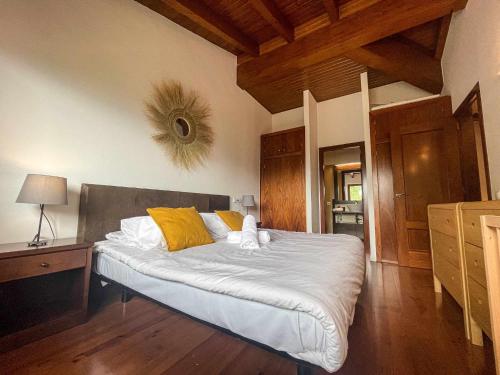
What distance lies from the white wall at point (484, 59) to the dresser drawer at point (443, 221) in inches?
19.8

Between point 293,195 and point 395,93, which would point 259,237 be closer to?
point 293,195

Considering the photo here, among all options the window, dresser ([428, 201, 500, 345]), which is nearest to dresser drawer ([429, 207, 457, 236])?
dresser ([428, 201, 500, 345])

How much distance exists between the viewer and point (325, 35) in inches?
114

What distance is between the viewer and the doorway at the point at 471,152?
2.52 m

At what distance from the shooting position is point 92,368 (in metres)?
1.06

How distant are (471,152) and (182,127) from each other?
12.5ft

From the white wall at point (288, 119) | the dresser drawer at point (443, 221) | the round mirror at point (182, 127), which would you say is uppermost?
the white wall at point (288, 119)

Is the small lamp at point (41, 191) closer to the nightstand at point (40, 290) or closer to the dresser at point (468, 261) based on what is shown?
the nightstand at point (40, 290)

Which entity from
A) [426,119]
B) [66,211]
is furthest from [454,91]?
[66,211]

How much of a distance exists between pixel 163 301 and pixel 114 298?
3.28 feet

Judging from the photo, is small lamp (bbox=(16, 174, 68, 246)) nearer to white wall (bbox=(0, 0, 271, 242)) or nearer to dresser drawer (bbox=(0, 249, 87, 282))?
dresser drawer (bbox=(0, 249, 87, 282))

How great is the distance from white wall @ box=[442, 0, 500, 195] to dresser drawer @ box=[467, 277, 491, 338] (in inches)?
47.5

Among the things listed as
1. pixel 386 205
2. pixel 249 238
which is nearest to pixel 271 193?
pixel 386 205

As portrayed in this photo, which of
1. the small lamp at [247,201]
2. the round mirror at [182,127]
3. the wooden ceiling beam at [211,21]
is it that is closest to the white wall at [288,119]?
the wooden ceiling beam at [211,21]
